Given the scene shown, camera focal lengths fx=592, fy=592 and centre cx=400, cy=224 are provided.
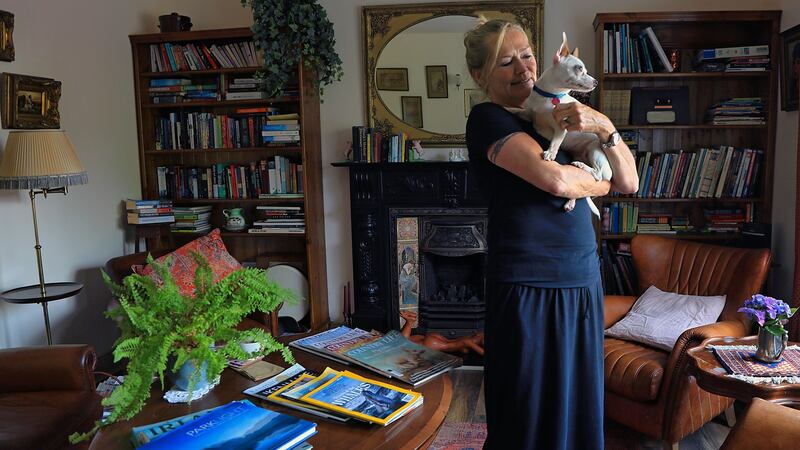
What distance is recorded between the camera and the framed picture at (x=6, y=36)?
2943 mm

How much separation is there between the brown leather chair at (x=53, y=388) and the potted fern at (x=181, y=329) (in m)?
0.75

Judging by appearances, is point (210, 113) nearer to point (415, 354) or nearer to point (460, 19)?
point (460, 19)

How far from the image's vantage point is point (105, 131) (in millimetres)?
3668

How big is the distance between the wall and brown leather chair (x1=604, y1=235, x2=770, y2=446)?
646 mm

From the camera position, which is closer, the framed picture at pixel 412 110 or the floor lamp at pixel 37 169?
the floor lamp at pixel 37 169

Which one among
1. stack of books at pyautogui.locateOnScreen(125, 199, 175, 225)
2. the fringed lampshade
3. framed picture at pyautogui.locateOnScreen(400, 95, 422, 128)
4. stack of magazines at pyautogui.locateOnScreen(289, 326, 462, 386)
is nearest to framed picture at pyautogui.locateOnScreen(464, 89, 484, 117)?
framed picture at pyautogui.locateOnScreen(400, 95, 422, 128)

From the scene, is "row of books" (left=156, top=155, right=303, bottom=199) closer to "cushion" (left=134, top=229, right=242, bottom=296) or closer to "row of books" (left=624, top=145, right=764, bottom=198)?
"cushion" (left=134, top=229, right=242, bottom=296)

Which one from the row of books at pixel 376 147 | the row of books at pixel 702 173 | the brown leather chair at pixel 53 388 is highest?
the row of books at pixel 376 147

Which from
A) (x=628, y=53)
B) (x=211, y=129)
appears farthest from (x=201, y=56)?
(x=628, y=53)

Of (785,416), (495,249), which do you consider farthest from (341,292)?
(785,416)

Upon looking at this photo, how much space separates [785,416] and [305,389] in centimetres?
110

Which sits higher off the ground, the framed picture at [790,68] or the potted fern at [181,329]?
the framed picture at [790,68]

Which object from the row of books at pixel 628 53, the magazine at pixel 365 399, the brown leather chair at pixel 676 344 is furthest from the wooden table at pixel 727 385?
the row of books at pixel 628 53

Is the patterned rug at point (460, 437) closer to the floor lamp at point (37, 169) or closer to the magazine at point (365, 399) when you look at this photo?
the magazine at point (365, 399)
